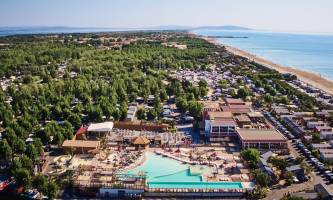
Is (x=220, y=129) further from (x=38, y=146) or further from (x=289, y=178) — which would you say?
(x=38, y=146)

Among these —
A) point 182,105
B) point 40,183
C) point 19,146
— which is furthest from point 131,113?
point 40,183

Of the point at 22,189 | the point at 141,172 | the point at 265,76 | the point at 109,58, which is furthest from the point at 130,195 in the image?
the point at 109,58

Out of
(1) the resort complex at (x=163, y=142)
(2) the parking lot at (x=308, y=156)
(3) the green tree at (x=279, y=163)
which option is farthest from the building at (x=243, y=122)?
(3) the green tree at (x=279, y=163)

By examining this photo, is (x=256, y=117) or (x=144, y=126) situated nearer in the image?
(x=144, y=126)

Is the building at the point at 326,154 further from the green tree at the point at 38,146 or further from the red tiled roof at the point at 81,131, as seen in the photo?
the green tree at the point at 38,146

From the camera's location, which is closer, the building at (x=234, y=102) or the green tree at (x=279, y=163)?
the green tree at (x=279, y=163)

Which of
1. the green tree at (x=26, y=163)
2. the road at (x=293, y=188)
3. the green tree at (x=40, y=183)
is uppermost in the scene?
the green tree at (x=26, y=163)
